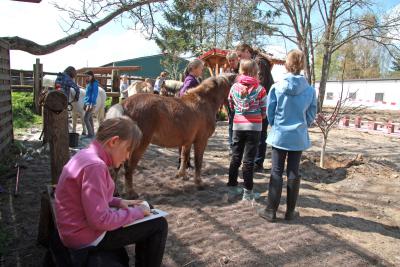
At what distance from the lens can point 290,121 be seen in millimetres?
3615

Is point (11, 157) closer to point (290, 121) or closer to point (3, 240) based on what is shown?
point (3, 240)

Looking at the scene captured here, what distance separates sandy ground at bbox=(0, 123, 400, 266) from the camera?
2986mm

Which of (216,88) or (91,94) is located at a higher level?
(216,88)

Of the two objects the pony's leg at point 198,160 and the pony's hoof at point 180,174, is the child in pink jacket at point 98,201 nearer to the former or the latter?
the pony's leg at point 198,160

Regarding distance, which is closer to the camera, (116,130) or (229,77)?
(116,130)

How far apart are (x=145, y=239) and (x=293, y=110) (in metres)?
2.17

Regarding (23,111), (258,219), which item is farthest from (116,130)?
(23,111)

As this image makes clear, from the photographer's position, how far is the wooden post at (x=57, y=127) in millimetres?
3139

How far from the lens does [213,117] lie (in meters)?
5.07

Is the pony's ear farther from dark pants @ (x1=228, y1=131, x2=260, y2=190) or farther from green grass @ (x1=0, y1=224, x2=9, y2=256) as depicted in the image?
green grass @ (x1=0, y1=224, x2=9, y2=256)

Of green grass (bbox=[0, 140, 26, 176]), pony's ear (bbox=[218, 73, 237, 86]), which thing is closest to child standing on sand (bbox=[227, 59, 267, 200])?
pony's ear (bbox=[218, 73, 237, 86])

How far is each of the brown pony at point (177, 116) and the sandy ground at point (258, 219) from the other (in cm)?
58

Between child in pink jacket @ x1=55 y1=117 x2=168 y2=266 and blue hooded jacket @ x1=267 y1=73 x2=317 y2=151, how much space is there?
6.36 feet

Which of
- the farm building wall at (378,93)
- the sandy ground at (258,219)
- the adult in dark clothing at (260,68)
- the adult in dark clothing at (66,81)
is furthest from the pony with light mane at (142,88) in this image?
the farm building wall at (378,93)
